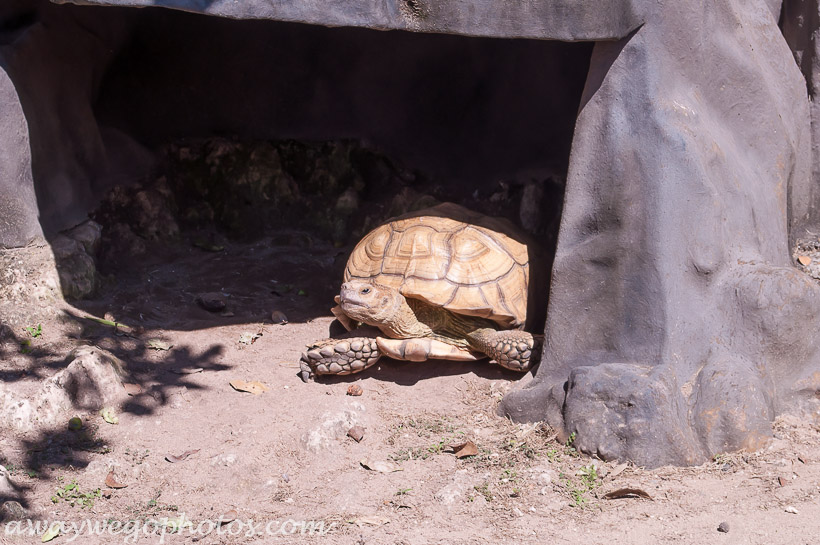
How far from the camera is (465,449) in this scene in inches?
163

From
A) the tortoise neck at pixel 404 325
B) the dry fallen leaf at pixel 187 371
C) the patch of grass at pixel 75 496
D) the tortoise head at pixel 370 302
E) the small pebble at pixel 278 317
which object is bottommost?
the patch of grass at pixel 75 496

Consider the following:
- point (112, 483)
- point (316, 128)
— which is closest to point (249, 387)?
point (112, 483)

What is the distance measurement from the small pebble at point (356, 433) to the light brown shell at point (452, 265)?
39.4 inches

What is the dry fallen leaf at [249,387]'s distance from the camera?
4922 mm

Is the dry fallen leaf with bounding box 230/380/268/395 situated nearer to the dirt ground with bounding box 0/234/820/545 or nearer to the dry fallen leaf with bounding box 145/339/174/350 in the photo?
the dirt ground with bounding box 0/234/820/545

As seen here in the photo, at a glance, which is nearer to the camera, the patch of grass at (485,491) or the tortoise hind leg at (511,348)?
the patch of grass at (485,491)

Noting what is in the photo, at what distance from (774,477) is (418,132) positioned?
472cm

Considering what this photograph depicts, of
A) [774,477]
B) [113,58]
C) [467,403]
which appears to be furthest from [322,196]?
[774,477]

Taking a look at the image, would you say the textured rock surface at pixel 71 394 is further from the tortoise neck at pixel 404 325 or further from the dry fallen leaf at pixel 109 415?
the tortoise neck at pixel 404 325

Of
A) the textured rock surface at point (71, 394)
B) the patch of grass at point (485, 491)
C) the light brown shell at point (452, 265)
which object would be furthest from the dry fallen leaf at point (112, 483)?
the light brown shell at point (452, 265)

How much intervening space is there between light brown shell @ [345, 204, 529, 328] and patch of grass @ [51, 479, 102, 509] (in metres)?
2.22

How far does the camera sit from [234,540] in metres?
3.45

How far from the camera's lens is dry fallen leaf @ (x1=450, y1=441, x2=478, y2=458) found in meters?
4.12

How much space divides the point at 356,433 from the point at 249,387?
0.94 m
